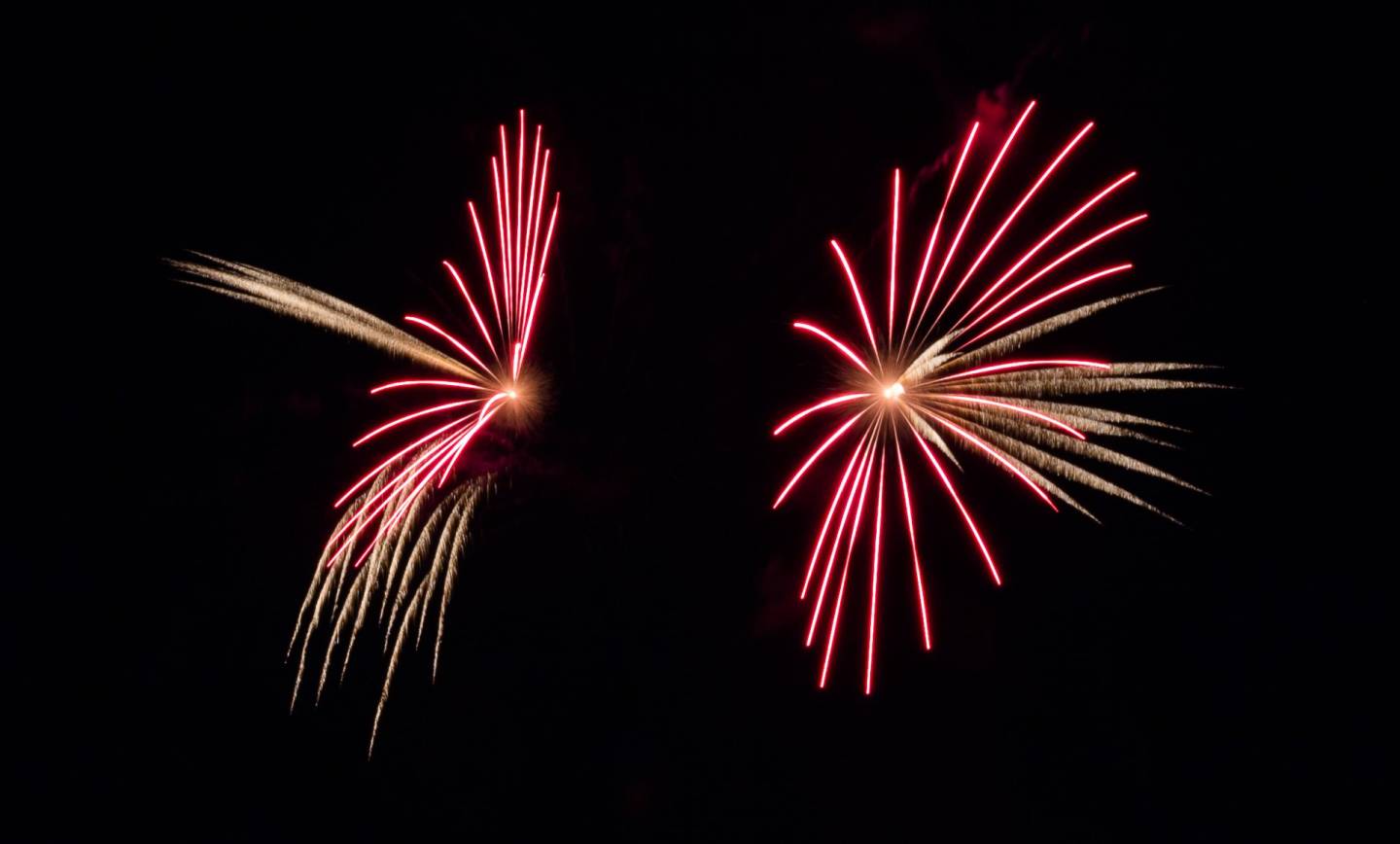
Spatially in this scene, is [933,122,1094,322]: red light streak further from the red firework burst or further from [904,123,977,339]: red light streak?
the red firework burst

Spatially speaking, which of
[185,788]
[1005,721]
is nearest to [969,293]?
Result: [1005,721]

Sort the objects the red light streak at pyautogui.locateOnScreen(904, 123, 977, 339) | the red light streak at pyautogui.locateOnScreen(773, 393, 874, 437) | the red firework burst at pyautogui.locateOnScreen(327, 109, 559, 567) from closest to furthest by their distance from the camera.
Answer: the red light streak at pyautogui.locateOnScreen(773, 393, 874, 437), the red light streak at pyautogui.locateOnScreen(904, 123, 977, 339), the red firework burst at pyautogui.locateOnScreen(327, 109, 559, 567)

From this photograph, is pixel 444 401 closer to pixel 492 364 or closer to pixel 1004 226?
pixel 492 364

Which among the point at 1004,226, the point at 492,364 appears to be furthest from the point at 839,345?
the point at 492,364

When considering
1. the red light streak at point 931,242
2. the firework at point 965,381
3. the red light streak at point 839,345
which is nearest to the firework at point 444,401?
the red light streak at point 839,345

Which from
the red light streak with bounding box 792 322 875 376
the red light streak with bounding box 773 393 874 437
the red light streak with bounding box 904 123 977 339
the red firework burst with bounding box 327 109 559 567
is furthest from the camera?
the red firework burst with bounding box 327 109 559 567

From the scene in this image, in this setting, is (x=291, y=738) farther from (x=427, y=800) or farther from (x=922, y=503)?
(x=922, y=503)

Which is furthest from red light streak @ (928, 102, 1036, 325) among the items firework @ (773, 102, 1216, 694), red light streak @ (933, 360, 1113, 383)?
red light streak @ (933, 360, 1113, 383)

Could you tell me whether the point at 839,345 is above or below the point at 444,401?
below
